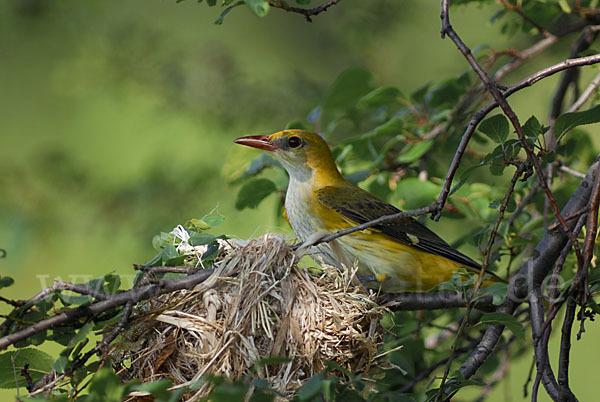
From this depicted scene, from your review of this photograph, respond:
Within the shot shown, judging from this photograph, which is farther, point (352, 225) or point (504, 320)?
point (352, 225)

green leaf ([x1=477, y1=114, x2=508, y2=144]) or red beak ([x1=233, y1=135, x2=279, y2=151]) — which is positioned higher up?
red beak ([x1=233, y1=135, x2=279, y2=151])

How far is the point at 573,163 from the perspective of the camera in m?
3.01

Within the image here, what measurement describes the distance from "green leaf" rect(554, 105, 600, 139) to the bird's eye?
50.3 inches

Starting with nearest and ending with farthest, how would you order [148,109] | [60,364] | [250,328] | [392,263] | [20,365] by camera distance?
[60,364], [20,365], [250,328], [392,263], [148,109]

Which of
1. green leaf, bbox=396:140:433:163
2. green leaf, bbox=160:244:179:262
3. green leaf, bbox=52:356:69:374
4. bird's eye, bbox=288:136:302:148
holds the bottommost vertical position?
green leaf, bbox=52:356:69:374

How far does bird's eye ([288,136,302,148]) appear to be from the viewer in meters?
2.90

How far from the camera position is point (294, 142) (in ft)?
9.53

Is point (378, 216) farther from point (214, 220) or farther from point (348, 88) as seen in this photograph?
point (214, 220)

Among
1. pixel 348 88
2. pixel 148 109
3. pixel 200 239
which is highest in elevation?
pixel 148 109

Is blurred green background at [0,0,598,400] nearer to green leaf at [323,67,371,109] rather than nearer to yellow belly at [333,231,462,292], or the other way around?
green leaf at [323,67,371,109]

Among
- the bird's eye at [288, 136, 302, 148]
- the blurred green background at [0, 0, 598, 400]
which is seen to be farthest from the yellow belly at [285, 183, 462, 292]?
the blurred green background at [0, 0, 598, 400]

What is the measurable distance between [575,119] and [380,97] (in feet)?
3.32

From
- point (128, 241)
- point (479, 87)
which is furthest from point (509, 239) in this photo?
point (128, 241)

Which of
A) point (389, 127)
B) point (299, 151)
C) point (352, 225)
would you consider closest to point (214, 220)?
point (352, 225)
